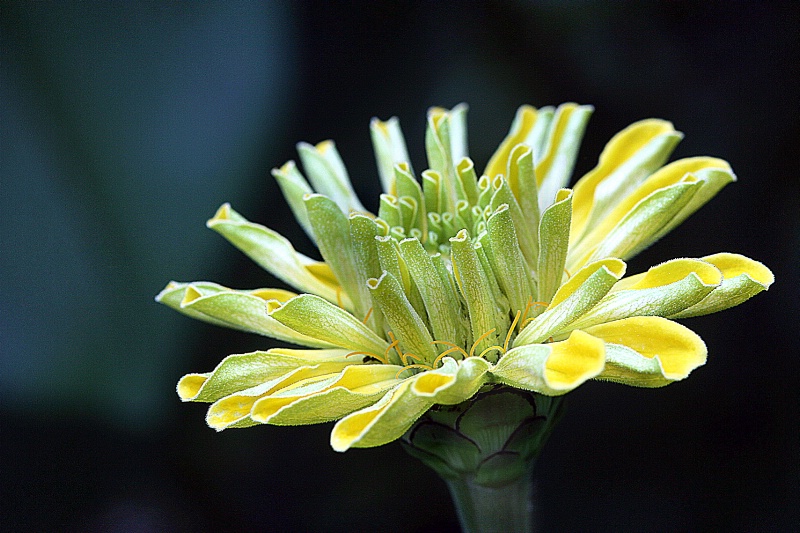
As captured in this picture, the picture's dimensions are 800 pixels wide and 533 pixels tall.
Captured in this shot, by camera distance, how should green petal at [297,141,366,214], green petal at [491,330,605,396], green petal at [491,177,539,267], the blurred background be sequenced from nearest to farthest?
green petal at [491,330,605,396] → green petal at [491,177,539,267] → green petal at [297,141,366,214] → the blurred background

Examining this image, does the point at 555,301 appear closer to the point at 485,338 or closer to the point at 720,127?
the point at 485,338

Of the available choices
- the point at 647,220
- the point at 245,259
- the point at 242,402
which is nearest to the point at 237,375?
the point at 242,402

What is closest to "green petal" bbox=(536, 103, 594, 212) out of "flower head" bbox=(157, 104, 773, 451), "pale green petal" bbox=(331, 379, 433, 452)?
"flower head" bbox=(157, 104, 773, 451)

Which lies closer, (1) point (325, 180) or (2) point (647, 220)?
(2) point (647, 220)

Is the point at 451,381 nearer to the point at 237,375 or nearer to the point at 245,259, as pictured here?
the point at 237,375

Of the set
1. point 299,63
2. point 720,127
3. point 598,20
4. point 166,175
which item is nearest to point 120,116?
point 166,175

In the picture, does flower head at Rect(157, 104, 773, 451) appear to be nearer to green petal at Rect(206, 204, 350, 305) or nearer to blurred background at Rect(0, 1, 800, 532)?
green petal at Rect(206, 204, 350, 305)
